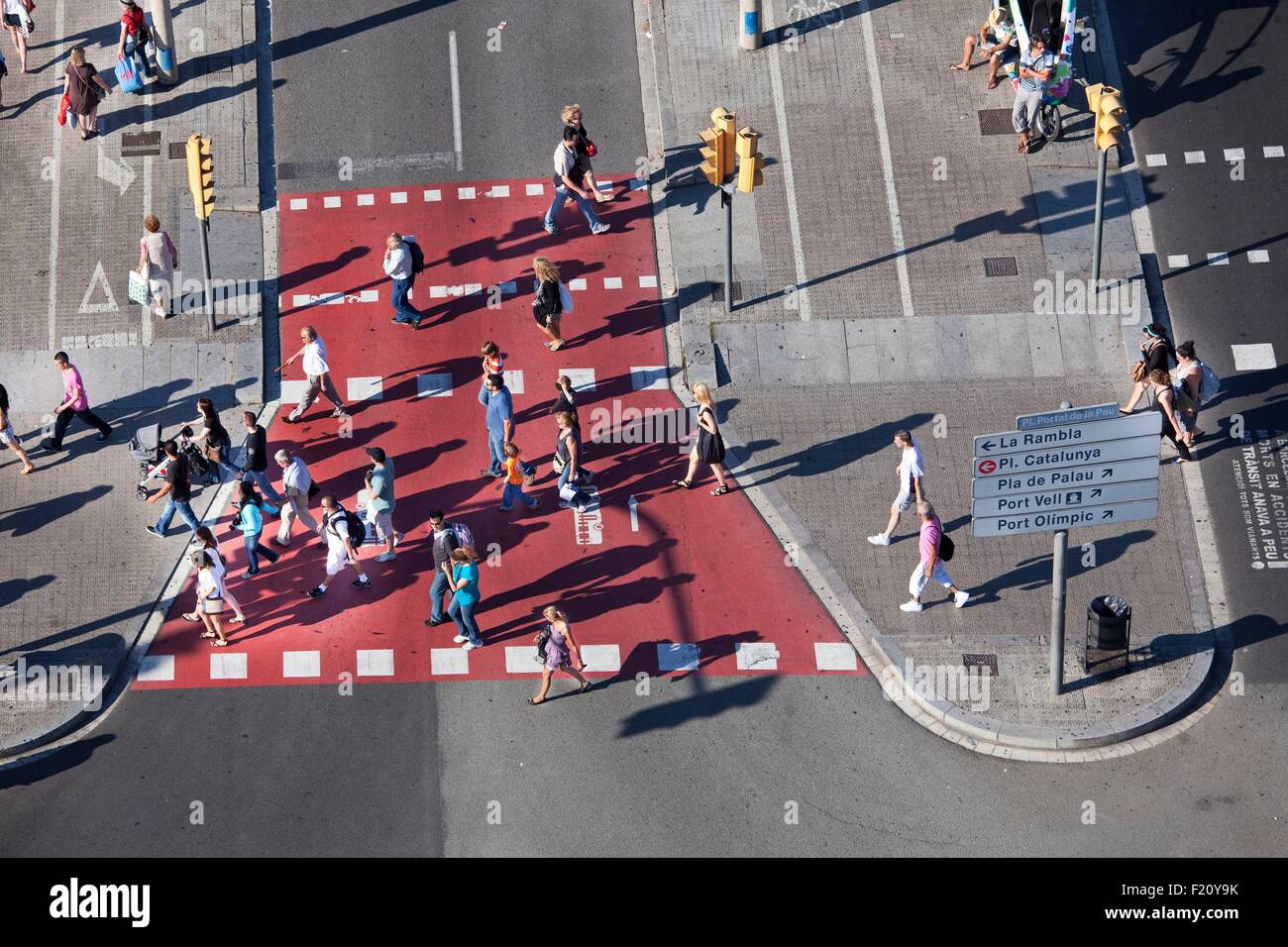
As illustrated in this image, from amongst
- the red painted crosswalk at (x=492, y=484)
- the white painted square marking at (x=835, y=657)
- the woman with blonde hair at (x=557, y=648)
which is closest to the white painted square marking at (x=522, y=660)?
the red painted crosswalk at (x=492, y=484)

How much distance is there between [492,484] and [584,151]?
6.01m

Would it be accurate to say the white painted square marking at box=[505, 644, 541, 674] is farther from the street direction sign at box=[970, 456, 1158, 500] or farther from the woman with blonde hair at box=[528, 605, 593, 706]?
the street direction sign at box=[970, 456, 1158, 500]

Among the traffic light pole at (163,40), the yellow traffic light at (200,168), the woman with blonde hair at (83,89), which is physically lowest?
the yellow traffic light at (200,168)

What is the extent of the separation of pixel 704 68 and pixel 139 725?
49.0ft

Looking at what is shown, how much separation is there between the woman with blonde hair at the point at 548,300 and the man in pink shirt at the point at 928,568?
6385 millimetres

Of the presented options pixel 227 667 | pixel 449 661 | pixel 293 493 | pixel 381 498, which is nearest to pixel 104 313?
pixel 293 493

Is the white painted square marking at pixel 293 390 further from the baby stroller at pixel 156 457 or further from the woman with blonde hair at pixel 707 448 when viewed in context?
the woman with blonde hair at pixel 707 448

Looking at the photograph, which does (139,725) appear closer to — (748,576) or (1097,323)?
(748,576)

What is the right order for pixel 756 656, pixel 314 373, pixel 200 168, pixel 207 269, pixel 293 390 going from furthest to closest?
pixel 207 269
pixel 293 390
pixel 314 373
pixel 200 168
pixel 756 656

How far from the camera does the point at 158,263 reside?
31328 mm

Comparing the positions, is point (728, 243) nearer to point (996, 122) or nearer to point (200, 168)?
point (996, 122)

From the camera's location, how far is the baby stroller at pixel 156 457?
29.3 meters
